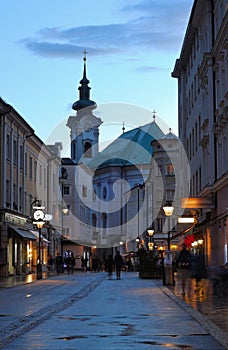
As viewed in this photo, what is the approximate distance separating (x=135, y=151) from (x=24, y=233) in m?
87.1

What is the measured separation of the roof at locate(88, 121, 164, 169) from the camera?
14112 centimetres

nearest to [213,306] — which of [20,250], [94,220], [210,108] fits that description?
[210,108]

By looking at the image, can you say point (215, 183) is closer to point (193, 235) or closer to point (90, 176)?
point (193, 235)

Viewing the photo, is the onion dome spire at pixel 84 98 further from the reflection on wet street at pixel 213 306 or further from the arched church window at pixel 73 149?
the reflection on wet street at pixel 213 306

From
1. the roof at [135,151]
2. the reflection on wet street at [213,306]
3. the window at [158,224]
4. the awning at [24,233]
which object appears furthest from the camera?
the roof at [135,151]

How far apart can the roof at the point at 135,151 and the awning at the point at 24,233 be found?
76.5m

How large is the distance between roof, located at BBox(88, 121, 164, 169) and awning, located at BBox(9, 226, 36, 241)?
7655 centimetres

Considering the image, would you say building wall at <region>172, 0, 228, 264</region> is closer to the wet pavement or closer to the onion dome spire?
the wet pavement

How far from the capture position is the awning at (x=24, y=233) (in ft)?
181

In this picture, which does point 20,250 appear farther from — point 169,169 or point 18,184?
point 169,169

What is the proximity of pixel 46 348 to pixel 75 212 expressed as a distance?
3662 inches

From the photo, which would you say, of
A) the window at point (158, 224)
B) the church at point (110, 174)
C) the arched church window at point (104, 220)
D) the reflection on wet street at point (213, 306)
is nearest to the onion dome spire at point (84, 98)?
the church at point (110, 174)

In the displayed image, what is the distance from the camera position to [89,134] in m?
137

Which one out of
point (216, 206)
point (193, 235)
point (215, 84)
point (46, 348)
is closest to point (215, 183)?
point (216, 206)
